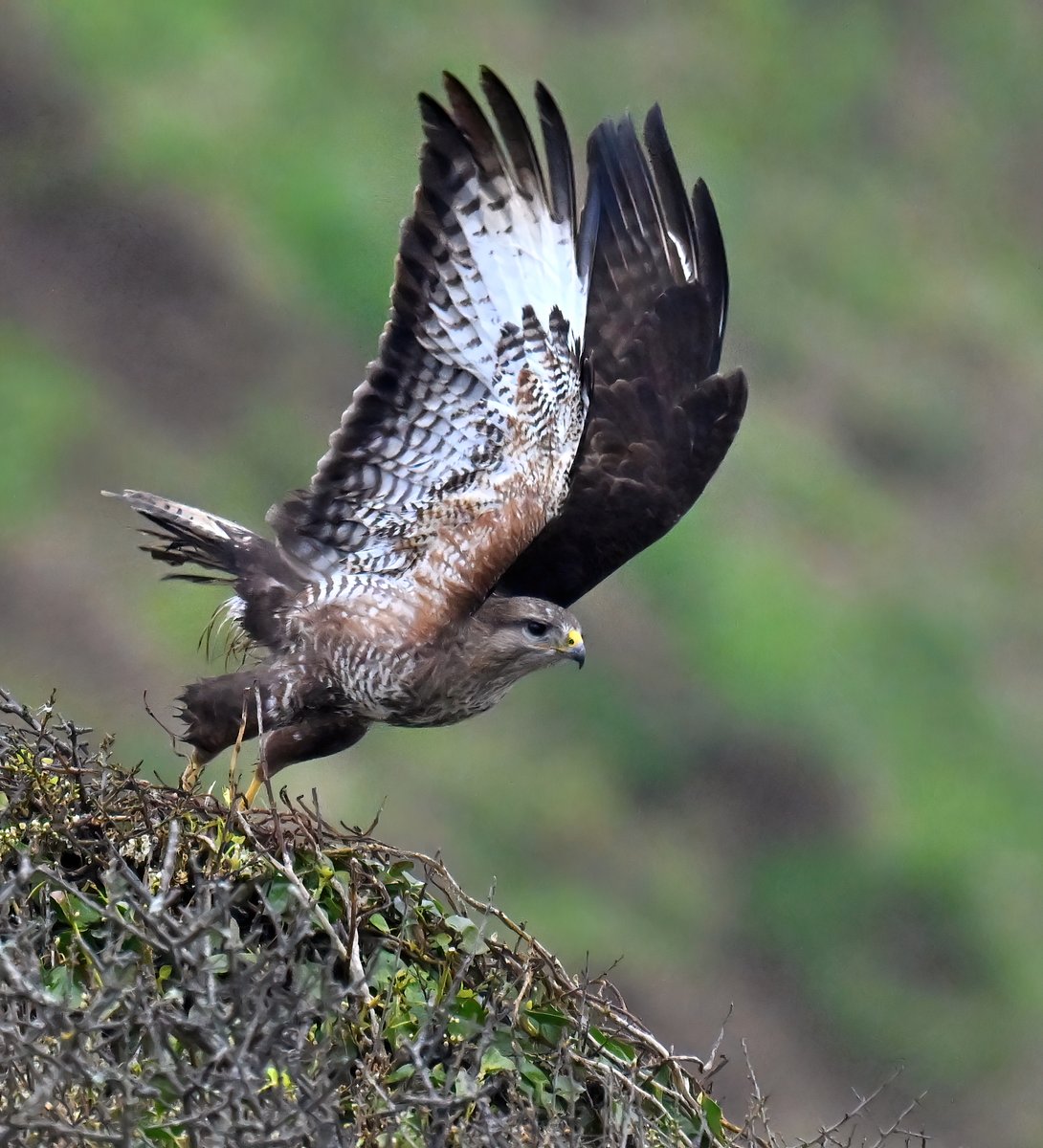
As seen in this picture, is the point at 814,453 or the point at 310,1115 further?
the point at 814,453

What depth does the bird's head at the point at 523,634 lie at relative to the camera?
17.7 ft

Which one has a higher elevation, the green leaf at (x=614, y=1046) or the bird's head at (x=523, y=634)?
the bird's head at (x=523, y=634)

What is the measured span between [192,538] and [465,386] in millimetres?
842

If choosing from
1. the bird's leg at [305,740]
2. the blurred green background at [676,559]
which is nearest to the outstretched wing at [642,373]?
the bird's leg at [305,740]

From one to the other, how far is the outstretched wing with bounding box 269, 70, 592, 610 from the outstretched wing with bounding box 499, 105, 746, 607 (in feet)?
1.35

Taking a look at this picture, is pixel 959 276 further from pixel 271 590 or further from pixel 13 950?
pixel 13 950

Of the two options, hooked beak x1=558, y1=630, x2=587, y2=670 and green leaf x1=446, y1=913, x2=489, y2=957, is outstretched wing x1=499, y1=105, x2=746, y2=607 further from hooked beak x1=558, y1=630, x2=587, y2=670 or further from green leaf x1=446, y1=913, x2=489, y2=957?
green leaf x1=446, y1=913, x2=489, y2=957

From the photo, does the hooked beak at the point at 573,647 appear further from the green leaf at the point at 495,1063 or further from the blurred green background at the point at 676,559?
the blurred green background at the point at 676,559

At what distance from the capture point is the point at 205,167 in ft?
47.4

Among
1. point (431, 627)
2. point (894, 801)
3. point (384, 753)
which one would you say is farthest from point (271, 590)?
point (894, 801)

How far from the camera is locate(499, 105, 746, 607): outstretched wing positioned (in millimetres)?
5668

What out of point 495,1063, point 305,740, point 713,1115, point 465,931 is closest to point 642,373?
point 305,740

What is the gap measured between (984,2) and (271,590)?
16738 mm

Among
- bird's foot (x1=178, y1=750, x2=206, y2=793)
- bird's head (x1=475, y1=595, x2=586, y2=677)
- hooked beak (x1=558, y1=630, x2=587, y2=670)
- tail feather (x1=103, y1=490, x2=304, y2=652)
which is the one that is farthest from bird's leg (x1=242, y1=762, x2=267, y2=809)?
hooked beak (x1=558, y1=630, x2=587, y2=670)
